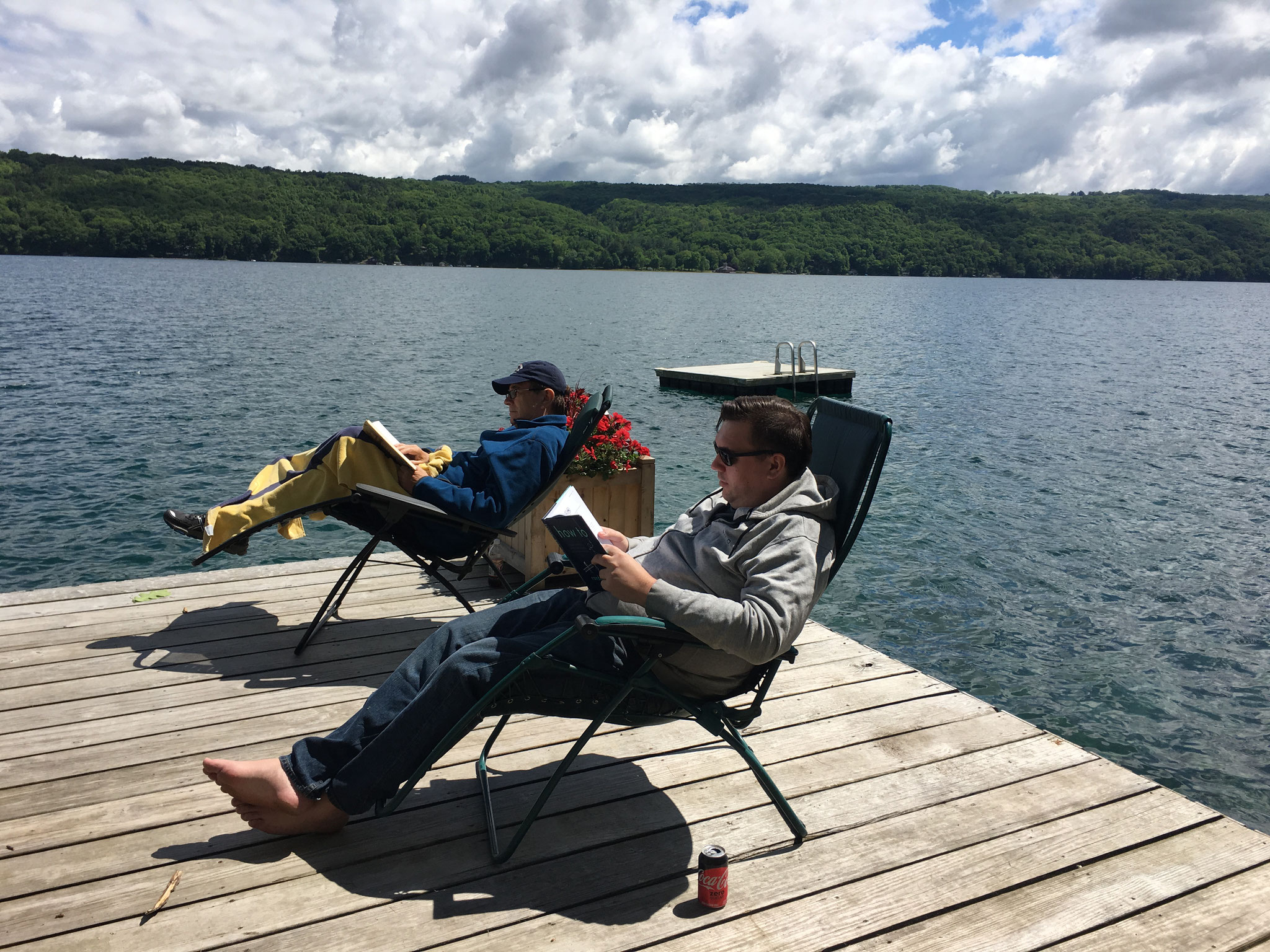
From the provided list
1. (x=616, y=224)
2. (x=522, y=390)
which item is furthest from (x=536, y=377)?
(x=616, y=224)

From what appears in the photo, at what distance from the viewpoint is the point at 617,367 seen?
3148 cm

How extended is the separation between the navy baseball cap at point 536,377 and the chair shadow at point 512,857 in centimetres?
201

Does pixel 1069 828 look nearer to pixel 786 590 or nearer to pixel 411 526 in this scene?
pixel 786 590

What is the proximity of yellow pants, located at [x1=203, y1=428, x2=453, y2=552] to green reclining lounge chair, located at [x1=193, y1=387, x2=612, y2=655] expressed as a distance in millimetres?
44

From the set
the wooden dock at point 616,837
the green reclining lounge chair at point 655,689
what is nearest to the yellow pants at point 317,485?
the wooden dock at point 616,837

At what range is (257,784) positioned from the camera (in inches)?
93.2

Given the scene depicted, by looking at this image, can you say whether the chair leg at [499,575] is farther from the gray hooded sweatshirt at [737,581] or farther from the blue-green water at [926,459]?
the blue-green water at [926,459]

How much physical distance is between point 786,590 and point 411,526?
223 cm

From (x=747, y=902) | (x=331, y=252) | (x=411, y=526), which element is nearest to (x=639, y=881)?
(x=747, y=902)

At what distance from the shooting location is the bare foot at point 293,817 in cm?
240

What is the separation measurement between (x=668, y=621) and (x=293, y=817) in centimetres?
115

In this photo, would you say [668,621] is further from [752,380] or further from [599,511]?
[752,380]

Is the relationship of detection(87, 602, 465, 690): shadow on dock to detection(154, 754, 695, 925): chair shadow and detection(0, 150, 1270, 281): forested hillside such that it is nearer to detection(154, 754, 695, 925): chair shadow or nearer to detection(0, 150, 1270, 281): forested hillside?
detection(154, 754, 695, 925): chair shadow

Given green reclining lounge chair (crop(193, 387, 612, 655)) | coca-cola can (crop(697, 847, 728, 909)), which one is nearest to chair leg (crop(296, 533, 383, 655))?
green reclining lounge chair (crop(193, 387, 612, 655))
